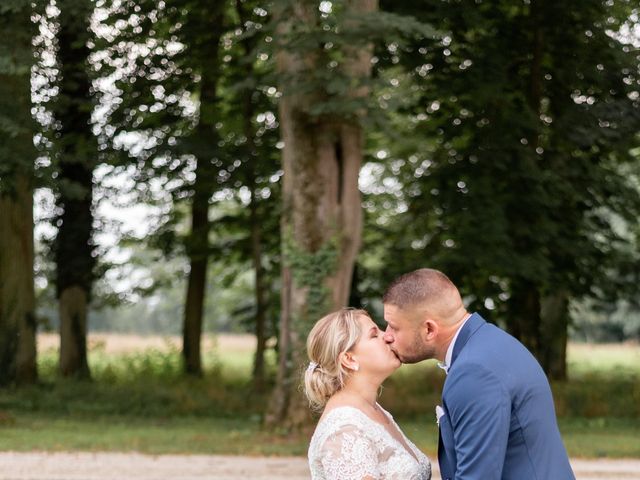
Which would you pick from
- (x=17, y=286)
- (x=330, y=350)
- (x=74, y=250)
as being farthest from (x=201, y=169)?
(x=330, y=350)

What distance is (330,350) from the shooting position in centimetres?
438

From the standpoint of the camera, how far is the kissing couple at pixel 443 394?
3736 mm

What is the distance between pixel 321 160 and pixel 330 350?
12.9 metres

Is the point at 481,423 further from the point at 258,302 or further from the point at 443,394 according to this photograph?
the point at 258,302

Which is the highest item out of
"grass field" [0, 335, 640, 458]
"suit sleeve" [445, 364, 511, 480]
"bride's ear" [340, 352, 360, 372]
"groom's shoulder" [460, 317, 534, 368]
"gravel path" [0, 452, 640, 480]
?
"groom's shoulder" [460, 317, 534, 368]

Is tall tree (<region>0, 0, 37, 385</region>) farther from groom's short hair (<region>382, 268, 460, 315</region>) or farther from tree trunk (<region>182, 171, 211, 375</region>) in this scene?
groom's short hair (<region>382, 268, 460, 315</region>)

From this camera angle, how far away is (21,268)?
2242 centimetres

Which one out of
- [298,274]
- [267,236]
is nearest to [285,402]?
[298,274]

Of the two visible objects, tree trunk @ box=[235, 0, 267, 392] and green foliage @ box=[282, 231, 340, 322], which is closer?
green foliage @ box=[282, 231, 340, 322]

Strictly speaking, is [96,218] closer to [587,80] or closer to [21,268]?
[21,268]

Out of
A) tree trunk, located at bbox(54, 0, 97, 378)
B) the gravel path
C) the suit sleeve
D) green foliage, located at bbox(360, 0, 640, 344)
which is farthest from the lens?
tree trunk, located at bbox(54, 0, 97, 378)

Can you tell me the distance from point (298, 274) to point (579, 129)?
6.47m

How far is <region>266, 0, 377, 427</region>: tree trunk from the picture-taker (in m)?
17.1

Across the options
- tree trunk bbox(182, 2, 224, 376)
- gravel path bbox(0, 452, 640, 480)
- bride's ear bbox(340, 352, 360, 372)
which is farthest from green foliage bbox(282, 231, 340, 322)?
bride's ear bbox(340, 352, 360, 372)
